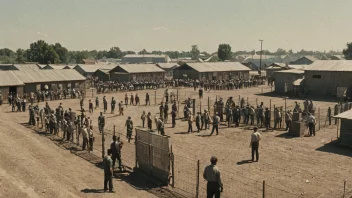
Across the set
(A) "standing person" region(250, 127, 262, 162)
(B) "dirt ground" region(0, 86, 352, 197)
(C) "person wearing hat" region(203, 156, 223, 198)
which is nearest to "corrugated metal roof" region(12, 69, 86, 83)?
(B) "dirt ground" region(0, 86, 352, 197)

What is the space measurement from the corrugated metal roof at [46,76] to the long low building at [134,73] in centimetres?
1335

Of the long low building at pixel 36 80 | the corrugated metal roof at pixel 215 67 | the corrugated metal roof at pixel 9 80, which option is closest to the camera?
the corrugated metal roof at pixel 9 80

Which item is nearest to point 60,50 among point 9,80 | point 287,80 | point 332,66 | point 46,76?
point 46,76

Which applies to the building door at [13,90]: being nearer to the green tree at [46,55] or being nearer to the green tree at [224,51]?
the green tree at [46,55]

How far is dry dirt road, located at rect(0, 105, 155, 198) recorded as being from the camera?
1407 cm

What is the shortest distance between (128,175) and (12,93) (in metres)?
31.5

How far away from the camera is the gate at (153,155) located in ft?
49.4

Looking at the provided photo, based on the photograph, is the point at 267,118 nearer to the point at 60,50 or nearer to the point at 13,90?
the point at 13,90

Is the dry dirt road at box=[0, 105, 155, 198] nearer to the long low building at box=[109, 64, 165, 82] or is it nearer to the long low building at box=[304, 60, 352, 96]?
the long low building at box=[304, 60, 352, 96]

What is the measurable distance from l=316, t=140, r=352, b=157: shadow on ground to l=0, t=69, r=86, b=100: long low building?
1395 inches

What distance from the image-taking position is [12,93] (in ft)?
139

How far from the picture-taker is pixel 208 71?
67.8 meters

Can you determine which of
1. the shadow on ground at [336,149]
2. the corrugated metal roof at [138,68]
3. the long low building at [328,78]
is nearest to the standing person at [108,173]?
the shadow on ground at [336,149]

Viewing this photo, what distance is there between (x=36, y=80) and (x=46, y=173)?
32.4 metres
